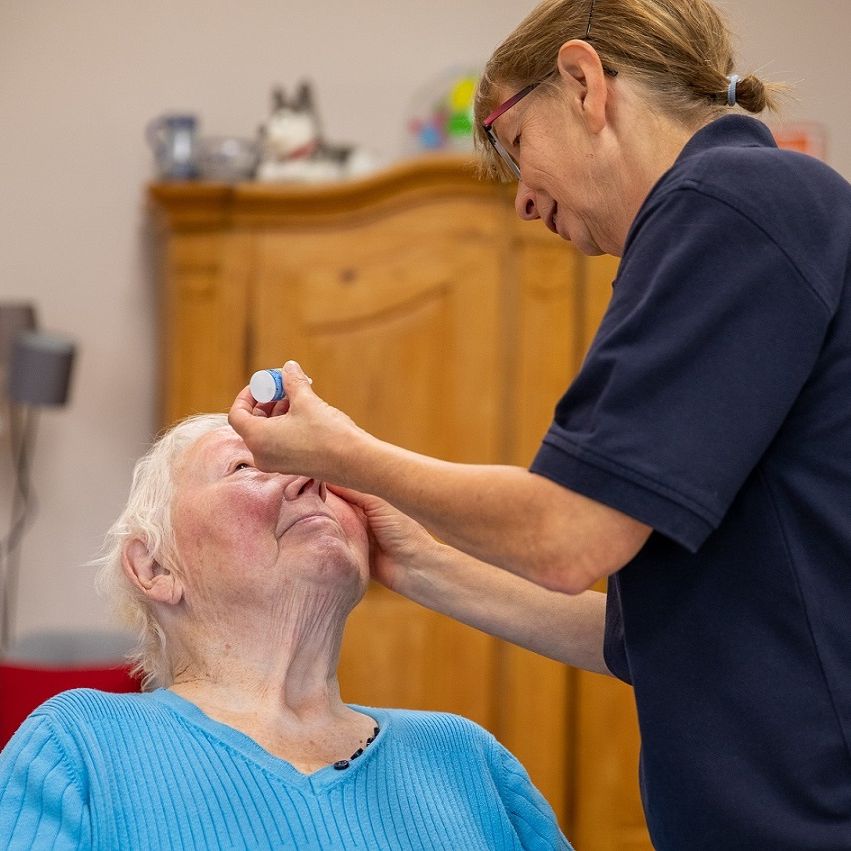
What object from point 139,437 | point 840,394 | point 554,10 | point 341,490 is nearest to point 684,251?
point 840,394

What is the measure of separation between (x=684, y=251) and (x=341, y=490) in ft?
2.26

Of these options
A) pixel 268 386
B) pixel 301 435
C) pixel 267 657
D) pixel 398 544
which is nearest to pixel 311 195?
pixel 398 544

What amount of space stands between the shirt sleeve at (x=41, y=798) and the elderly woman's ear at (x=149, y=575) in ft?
0.90

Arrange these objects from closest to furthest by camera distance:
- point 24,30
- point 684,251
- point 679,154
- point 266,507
A: point 684,251 → point 679,154 → point 266,507 → point 24,30

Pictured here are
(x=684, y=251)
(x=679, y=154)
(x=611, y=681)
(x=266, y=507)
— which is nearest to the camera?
(x=684, y=251)

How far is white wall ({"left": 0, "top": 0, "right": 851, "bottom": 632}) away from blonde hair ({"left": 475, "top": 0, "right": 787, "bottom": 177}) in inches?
105

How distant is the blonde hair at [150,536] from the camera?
1.57m

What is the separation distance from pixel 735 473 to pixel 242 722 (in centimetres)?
74

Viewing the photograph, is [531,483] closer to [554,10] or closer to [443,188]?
[554,10]

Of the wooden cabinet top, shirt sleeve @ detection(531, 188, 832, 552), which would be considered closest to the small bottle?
shirt sleeve @ detection(531, 188, 832, 552)

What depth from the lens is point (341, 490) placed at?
156 cm

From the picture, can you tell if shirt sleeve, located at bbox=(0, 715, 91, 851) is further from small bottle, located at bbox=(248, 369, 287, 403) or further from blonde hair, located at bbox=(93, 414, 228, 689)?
small bottle, located at bbox=(248, 369, 287, 403)

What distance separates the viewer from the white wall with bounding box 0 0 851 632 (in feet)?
12.1

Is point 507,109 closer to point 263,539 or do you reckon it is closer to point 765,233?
point 765,233
